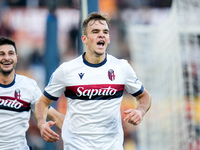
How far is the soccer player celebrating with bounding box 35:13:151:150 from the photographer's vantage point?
368 centimetres

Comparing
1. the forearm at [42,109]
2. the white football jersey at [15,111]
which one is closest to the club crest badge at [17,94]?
the white football jersey at [15,111]

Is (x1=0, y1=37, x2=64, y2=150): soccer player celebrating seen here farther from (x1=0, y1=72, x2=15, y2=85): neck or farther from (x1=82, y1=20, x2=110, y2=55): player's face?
(x1=82, y1=20, x2=110, y2=55): player's face

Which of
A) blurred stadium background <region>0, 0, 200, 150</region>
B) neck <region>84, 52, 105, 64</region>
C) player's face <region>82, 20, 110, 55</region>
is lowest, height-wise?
blurred stadium background <region>0, 0, 200, 150</region>

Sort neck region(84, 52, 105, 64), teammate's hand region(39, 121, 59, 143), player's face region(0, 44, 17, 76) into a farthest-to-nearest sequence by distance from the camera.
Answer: player's face region(0, 44, 17, 76)
neck region(84, 52, 105, 64)
teammate's hand region(39, 121, 59, 143)

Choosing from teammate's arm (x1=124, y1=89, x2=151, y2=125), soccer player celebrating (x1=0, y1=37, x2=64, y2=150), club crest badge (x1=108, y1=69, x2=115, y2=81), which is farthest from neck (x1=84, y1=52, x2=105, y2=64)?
soccer player celebrating (x1=0, y1=37, x2=64, y2=150)

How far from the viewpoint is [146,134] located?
8.41 metres

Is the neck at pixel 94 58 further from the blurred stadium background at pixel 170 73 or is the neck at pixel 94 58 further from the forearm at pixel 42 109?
the blurred stadium background at pixel 170 73

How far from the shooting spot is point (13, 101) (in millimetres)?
4723

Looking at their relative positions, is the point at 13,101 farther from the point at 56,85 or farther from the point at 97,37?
the point at 97,37

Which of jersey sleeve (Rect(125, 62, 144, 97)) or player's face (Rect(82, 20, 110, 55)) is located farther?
jersey sleeve (Rect(125, 62, 144, 97))

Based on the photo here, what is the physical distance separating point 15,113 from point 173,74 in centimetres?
388

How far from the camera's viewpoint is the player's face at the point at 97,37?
372cm

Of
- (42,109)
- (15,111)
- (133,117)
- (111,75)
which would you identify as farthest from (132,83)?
(15,111)

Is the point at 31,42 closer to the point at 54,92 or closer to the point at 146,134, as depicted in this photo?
the point at 146,134
